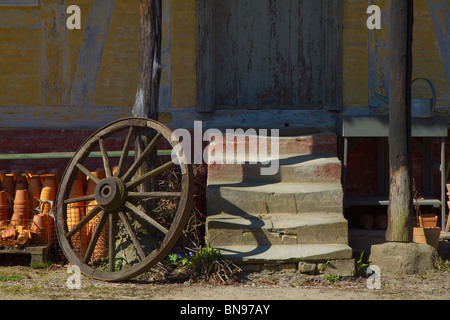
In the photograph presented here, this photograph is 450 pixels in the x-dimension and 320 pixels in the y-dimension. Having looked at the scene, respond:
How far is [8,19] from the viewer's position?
26.3 feet

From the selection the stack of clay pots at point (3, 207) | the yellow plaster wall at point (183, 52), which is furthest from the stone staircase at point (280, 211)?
the stack of clay pots at point (3, 207)

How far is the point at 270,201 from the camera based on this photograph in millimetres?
6395

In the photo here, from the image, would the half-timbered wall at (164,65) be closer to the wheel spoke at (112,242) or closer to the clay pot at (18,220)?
the clay pot at (18,220)

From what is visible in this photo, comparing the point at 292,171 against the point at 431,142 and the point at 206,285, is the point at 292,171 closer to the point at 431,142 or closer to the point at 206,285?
the point at 206,285

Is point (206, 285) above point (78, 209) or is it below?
below

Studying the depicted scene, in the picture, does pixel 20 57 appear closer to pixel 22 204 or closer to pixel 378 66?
pixel 22 204

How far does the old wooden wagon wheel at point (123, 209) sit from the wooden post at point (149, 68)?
0.03m

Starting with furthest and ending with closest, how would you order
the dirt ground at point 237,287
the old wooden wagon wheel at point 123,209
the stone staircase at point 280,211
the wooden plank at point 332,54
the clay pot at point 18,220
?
the wooden plank at point 332,54
the clay pot at point 18,220
the stone staircase at point 280,211
the old wooden wagon wheel at point 123,209
the dirt ground at point 237,287

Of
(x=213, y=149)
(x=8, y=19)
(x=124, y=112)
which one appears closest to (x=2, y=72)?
(x=8, y=19)

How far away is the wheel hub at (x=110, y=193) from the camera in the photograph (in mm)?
5742

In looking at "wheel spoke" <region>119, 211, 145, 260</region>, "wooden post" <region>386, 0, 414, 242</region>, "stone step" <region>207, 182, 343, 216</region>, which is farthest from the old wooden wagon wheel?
"wooden post" <region>386, 0, 414, 242</region>

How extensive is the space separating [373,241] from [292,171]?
3.81 feet

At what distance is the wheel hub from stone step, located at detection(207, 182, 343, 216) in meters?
0.99

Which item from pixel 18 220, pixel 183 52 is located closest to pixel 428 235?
pixel 183 52
